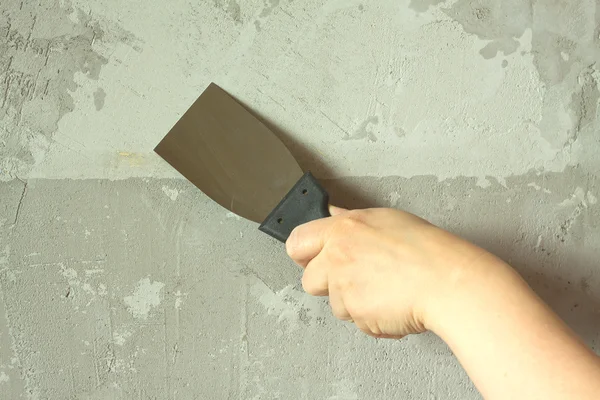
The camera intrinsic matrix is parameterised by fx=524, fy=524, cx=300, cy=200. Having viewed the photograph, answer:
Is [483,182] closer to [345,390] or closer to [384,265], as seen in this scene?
[384,265]

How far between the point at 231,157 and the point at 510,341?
2.21 ft

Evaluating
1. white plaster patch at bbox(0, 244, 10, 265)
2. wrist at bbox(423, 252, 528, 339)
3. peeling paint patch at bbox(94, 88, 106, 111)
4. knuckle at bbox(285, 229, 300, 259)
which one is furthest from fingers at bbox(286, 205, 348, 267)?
white plaster patch at bbox(0, 244, 10, 265)

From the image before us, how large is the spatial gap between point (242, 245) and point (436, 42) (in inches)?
25.1

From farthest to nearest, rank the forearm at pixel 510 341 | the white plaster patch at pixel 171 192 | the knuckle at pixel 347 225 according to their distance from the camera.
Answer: the white plaster patch at pixel 171 192
the knuckle at pixel 347 225
the forearm at pixel 510 341

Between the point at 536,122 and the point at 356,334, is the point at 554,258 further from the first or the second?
the point at 356,334

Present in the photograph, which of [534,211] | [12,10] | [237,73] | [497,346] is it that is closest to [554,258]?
[534,211]

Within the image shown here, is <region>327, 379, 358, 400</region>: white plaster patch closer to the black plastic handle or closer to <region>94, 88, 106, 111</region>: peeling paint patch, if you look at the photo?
the black plastic handle

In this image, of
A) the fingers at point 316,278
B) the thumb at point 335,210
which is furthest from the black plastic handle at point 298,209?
the fingers at point 316,278

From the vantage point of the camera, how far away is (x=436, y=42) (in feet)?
3.88

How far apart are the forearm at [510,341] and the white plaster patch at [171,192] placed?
0.64 meters

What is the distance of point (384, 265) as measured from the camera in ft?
2.84

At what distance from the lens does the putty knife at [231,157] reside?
44.4 inches

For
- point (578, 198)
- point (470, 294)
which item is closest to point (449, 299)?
point (470, 294)

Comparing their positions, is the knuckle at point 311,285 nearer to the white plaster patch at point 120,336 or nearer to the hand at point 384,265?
the hand at point 384,265
